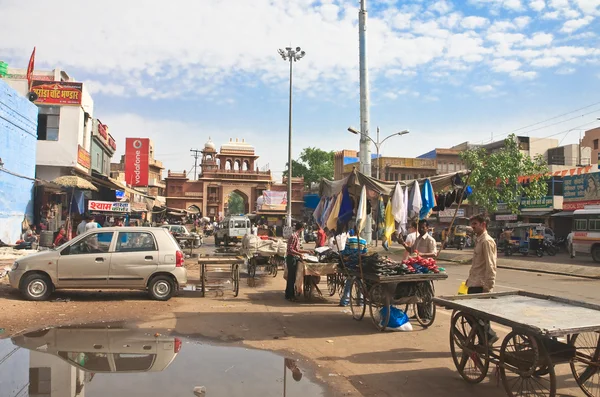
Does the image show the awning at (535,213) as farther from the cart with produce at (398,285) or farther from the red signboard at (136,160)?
the cart with produce at (398,285)

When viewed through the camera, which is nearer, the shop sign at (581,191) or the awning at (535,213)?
the shop sign at (581,191)

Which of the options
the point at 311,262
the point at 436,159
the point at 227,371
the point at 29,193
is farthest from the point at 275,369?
the point at 436,159

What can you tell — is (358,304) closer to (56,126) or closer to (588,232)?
(588,232)

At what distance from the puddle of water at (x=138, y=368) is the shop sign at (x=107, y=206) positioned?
1618 centimetres

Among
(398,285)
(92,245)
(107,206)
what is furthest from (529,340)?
(107,206)

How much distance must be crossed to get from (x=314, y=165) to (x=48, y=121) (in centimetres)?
6664

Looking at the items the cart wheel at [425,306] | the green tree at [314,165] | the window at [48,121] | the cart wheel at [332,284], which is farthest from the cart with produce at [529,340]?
the green tree at [314,165]

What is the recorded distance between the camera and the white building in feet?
74.1

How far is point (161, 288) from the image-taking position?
385 inches

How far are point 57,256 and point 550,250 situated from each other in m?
27.9

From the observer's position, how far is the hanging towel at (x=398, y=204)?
8289mm

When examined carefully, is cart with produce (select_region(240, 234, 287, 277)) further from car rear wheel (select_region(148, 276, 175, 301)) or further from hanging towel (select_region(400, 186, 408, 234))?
hanging towel (select_region(400, 186, 408, 234))

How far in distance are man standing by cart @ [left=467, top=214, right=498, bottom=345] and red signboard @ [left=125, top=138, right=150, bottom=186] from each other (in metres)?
32.9

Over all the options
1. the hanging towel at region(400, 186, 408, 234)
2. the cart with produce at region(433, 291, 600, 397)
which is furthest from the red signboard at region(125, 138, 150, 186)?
the cart with produce at region(433, 291, 600, 397)
